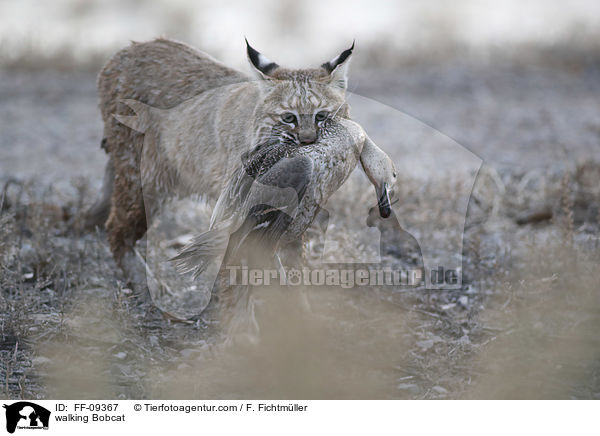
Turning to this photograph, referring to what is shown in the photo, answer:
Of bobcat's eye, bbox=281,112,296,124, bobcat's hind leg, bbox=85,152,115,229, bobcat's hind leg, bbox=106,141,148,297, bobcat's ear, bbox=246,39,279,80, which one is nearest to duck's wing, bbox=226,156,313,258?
bobcat's eye, bbox=281,112,296,124

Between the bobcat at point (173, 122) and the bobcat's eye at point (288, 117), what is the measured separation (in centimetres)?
24

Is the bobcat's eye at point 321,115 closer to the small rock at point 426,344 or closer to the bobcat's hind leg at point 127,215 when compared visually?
the small rock at point 426,344

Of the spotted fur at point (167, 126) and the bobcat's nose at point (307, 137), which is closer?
the bobcat's nose at point (307, 137)

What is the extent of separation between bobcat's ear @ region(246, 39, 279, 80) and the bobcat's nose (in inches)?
20.3

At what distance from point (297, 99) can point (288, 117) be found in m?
0.11

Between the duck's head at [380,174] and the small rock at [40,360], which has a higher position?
the duck's head at [380,174]

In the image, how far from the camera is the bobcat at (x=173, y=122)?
168 inches

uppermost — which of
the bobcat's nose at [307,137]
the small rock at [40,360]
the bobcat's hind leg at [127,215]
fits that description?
the bobcat's nose at [307,137]

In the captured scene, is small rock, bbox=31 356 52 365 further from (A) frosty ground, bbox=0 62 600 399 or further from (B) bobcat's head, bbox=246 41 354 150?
(B) bobcat's head, bbox=246 41 354 150

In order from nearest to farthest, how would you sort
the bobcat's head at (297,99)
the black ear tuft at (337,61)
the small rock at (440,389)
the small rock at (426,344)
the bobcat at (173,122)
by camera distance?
the small rock at (440,389), the bobcat's head at (297,99), the black ear tuft at (337,61), the small rock at (426,344), the bobcat at (173,122)

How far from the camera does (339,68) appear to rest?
4023mm

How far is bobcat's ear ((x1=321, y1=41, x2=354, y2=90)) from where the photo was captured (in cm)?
394
